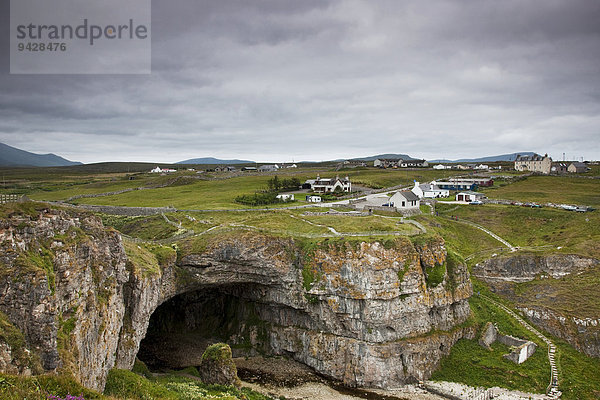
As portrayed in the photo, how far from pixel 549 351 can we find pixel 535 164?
119 meters

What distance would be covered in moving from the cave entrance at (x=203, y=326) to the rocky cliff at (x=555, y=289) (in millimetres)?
32498

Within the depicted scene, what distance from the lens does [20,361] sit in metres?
17.5

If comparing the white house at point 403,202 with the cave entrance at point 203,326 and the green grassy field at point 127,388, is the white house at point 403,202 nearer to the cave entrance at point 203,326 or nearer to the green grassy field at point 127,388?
the cave entrance at point 203,326

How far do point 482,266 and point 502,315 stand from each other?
11.0m

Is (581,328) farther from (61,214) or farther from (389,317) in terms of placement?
(61,214)

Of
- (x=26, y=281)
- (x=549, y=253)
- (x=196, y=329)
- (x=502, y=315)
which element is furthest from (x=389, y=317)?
(x=26, y=281)

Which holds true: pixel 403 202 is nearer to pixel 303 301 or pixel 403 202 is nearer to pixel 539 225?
pixel 539 225

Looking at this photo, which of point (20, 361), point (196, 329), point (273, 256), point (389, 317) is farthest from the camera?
point (196, 329)

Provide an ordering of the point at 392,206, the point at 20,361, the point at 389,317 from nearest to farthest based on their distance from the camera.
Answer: the point at 20,361
the point at 389,317
the point at 392,206

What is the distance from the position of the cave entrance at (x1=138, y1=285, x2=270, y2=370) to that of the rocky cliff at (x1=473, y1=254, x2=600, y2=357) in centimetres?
3250

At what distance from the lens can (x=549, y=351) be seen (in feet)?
142

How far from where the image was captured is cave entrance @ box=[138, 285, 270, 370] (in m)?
47.0

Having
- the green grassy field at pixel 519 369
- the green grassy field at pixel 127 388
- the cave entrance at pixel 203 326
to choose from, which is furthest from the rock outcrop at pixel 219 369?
the green grassy field at pixel 519 369

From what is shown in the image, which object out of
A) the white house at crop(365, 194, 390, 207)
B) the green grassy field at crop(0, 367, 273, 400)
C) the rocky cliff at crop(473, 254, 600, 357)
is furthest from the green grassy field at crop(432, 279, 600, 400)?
the white house at crop(365, 194, 390, 207)
